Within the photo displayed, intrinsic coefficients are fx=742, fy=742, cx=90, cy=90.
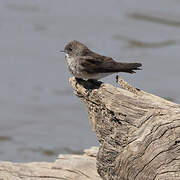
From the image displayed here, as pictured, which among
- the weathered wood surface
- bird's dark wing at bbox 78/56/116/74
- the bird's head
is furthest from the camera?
the bird's head

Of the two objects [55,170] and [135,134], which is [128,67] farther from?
[55,170]

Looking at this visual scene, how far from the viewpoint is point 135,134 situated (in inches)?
260

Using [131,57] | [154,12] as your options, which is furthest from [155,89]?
[154,12]

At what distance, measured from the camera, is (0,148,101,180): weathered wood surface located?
7609 mm

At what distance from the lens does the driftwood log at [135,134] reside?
647cm

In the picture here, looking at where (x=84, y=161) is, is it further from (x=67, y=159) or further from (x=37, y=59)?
(x=37, y=59)

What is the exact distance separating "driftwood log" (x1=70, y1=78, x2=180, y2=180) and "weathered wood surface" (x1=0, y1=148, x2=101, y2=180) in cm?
47

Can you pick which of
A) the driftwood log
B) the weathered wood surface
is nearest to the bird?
the driftwood log

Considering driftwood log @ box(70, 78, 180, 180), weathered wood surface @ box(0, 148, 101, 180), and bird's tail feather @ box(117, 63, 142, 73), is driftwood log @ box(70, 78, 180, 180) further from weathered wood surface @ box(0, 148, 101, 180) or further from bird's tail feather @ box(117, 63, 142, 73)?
weathered wood surface @ box(0, 148, 101, 180)

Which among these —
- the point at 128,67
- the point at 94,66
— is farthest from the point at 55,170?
the point at 128,67

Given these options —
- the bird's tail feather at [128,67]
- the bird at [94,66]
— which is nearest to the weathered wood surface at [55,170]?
the bird at [94,66]

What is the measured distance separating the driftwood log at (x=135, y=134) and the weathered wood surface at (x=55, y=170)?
475mm

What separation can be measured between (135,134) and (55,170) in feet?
4.88

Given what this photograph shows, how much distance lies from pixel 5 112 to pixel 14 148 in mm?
1114
